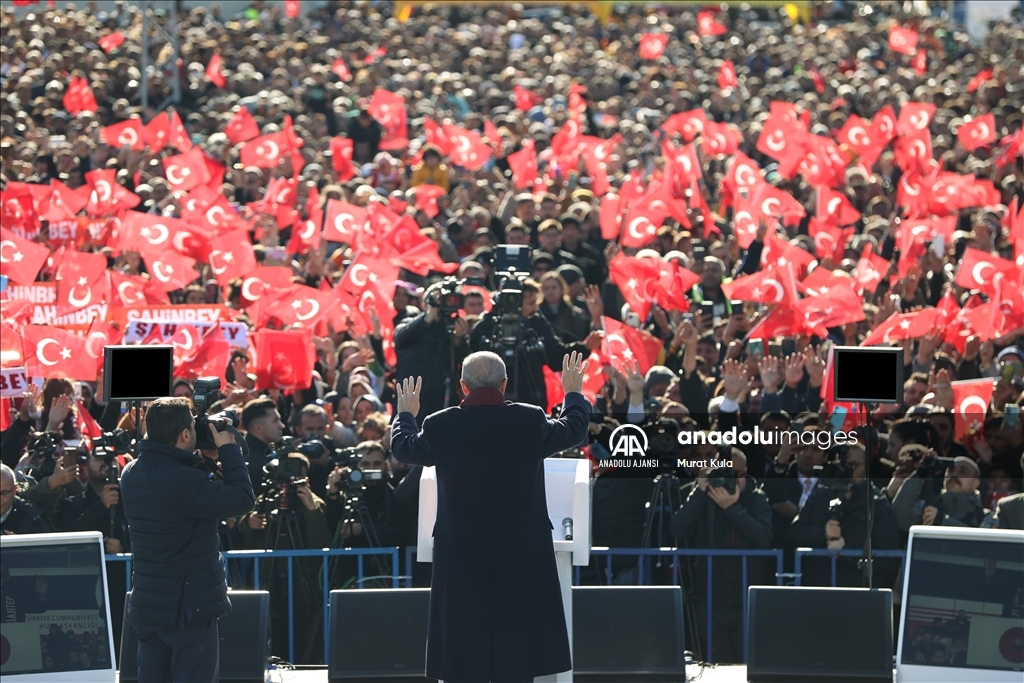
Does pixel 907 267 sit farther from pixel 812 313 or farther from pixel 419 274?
pixel 419 274

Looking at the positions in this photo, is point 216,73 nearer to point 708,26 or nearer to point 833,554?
point 708,26

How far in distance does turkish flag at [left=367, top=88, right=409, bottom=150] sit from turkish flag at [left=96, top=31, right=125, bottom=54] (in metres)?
4.91

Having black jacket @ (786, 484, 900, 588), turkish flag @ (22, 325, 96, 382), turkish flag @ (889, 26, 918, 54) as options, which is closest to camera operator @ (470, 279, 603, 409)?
black jacket @ (786, 484, 900, 588)

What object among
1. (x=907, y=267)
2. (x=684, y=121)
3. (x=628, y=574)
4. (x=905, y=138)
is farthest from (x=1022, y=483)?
(x=684, y=121)

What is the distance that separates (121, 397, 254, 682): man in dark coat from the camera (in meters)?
6.02

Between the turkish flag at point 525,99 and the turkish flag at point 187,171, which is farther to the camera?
the turkish flag at point 525,99

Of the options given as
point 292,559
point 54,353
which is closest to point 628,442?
point 292,559

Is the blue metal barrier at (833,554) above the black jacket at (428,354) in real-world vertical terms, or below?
below

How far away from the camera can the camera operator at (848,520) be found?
7785 millimetres

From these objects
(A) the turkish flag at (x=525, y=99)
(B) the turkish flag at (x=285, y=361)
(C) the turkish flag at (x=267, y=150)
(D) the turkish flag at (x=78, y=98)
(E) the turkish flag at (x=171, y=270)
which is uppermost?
(A) the turkish flag at (x=525, y=99)

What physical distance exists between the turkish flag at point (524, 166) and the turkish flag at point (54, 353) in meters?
6.88

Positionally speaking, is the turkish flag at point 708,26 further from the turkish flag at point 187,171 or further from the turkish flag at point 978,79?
the turkish flag at point 187,171

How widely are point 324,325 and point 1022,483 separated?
5132 mm

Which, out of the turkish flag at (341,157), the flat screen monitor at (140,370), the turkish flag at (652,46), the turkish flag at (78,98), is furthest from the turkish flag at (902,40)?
the flat screen monitor at (140,370)
